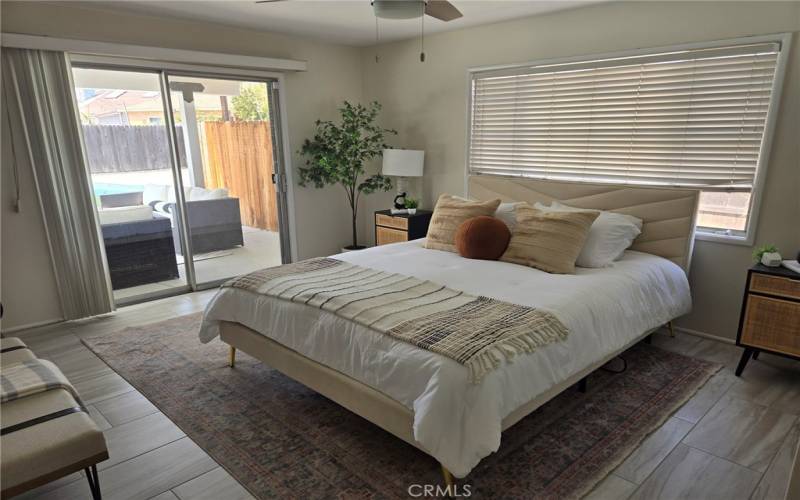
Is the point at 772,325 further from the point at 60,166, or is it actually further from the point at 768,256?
the point at 60,166

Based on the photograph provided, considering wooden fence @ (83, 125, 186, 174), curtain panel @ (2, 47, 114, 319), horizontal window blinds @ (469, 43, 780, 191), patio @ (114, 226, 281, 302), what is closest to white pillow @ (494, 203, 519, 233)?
horizontal window blinds @ (469, 43, 780, 191)

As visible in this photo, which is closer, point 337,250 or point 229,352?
point 229,352

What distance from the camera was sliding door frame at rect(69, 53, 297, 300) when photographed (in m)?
4.02

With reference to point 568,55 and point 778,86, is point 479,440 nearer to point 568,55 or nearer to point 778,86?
point 778,86

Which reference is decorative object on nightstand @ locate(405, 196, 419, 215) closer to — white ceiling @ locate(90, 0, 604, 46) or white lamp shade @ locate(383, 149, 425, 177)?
white lamp shade @ locate(383, 149, 425, 177)

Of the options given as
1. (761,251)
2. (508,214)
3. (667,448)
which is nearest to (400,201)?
(508,214)

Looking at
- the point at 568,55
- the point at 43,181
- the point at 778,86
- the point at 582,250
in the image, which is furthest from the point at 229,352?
the point at 778,86

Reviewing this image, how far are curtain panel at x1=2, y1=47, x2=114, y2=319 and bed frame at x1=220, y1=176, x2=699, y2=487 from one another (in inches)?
68.1

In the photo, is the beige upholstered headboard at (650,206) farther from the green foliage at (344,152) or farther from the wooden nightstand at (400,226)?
the green foliage at (344,152)

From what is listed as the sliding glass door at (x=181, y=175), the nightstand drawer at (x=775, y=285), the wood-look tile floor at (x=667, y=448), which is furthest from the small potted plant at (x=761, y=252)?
the sliding glass door at (x=181, y=175)

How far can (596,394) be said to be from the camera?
9.09 feet

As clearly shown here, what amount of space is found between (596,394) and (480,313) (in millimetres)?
1041

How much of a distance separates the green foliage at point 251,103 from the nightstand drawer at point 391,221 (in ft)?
5.37

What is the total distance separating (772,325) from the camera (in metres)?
2.80
